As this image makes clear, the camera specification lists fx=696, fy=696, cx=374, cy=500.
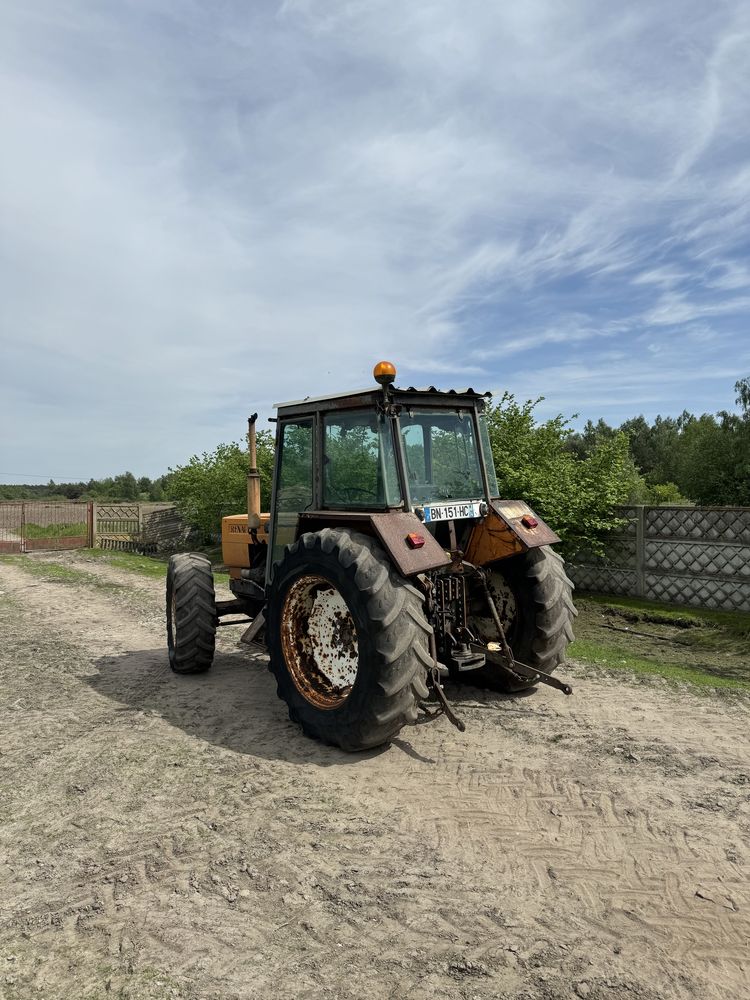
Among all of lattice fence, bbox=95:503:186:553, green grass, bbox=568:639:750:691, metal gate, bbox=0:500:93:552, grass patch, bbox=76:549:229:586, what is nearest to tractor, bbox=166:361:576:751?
green grass, bbox=568:639:750:691

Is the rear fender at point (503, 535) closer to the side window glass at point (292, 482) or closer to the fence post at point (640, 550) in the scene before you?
the side window glass at point (292, 482)

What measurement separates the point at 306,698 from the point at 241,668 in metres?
2.11

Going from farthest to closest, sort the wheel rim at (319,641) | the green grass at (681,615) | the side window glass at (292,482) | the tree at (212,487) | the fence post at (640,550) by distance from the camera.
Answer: the tree at (212,487) < the fence post at (640,550) < the green grass at (681,615) < the side window glass at (292,482) < the wheel rim at (319,641)

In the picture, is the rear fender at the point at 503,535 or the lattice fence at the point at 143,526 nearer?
the rear fender at the point at 503,535

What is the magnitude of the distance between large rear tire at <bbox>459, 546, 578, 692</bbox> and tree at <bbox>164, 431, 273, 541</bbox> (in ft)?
38.4

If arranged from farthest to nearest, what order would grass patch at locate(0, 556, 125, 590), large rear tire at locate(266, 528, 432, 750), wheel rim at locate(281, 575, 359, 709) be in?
1. grass patch at locate(0, 556, 125, 590)
2. wheel rim at locate(281, 575, 359, 709)
3. large rear tire at locate(266, 528, 432, 750)

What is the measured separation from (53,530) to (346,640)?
20704 mm

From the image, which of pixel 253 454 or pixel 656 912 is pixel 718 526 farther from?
pixel 656 912

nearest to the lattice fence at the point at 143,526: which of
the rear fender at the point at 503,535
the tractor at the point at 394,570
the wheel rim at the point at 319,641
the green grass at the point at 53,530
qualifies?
the green grass at the point at 53,530

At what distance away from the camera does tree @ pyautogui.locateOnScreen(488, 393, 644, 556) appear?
36.5 ft

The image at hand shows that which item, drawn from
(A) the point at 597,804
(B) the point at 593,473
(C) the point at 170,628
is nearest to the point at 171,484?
(B) the point at 593,473

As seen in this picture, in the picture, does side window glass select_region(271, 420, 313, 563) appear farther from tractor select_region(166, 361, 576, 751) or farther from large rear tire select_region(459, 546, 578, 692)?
large rear tire select_region(459, 546, 578, 692)

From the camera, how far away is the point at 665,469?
51.8 metres

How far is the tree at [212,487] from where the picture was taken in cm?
1803
